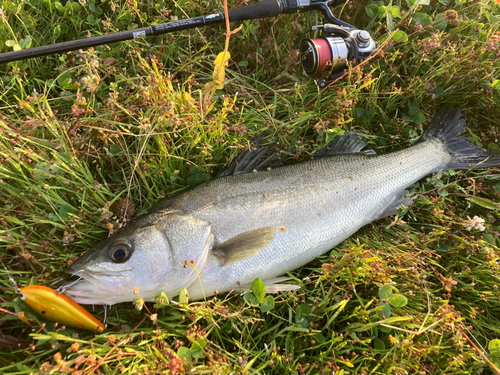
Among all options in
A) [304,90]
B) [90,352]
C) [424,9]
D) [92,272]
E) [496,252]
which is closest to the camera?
[90,352]

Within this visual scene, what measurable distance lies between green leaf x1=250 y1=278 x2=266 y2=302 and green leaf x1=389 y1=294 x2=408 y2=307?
1.00m

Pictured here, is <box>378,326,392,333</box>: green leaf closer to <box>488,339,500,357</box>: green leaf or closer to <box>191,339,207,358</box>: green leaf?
<box>488,339,500,357</box>: green leaf

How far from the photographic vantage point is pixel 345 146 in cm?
303

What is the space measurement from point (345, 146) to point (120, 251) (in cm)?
221

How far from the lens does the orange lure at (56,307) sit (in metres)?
2.00

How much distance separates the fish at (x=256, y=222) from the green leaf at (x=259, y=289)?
0.11 metres

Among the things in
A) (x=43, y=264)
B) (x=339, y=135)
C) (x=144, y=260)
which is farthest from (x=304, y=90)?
(x=43, y=264)

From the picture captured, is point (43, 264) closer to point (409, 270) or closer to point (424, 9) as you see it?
point (409, 270)


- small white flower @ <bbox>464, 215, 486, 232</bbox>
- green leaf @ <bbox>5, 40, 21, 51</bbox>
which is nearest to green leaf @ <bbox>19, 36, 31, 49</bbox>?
green leaf @ <bbox>5, 40, 21, 51</bbox>

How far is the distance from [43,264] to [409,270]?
2951 mm

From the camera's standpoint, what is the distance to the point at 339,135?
118 inches

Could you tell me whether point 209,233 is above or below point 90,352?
above

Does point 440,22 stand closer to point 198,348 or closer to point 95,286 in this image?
point 198,348

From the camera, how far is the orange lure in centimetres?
200
